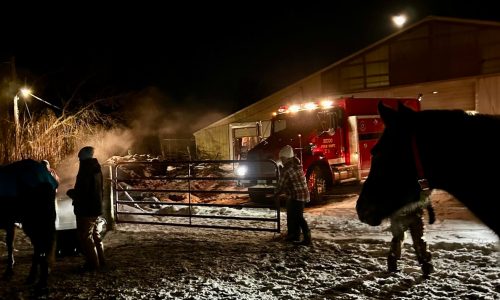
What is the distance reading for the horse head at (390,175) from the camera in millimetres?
2203

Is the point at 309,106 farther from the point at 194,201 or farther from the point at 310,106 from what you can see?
the point at 194,201

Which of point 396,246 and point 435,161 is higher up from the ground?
point 435,161

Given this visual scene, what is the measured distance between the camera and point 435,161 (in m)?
2.15

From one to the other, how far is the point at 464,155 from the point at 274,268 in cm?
469

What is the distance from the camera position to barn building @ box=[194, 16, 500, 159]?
66.5 ft

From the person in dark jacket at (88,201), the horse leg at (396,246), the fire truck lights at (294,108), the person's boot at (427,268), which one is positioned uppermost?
the fire truck lights at (294,108)

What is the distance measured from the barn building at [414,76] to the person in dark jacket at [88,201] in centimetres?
1160

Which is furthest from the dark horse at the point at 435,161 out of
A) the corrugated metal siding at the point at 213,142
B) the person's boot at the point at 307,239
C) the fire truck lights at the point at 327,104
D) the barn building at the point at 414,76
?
the corrugated metal siding at the point at 213,142

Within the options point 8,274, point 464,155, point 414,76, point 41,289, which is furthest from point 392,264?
point 414,76

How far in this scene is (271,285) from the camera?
18.7 ft

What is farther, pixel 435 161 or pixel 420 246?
pixel 420 246

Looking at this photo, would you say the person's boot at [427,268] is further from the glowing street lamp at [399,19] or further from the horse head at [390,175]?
the glowing street lamp at [399,19]

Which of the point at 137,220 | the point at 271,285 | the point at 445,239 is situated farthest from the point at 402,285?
the point at 137,220

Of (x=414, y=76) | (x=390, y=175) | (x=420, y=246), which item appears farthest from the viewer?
(x=414, y=76)
